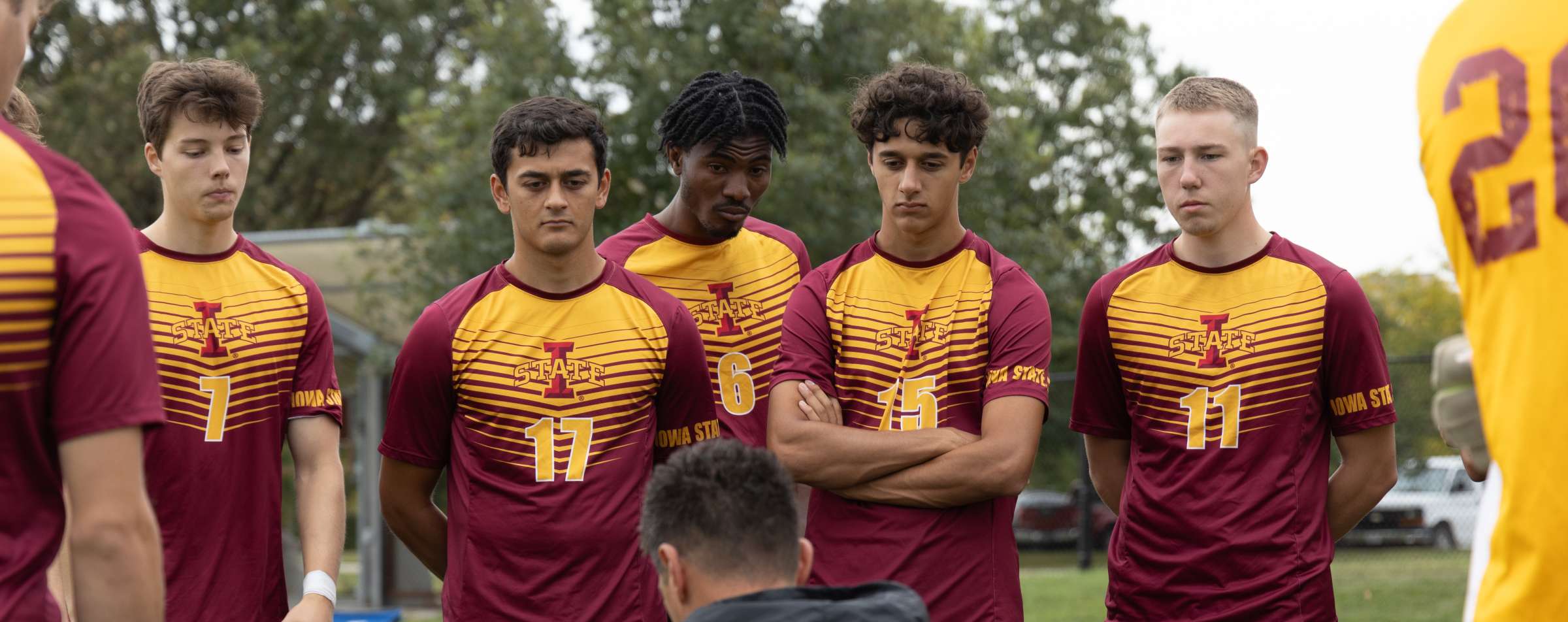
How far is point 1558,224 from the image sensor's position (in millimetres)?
2533

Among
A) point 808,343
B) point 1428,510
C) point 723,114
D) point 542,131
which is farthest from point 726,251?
point 1428,510

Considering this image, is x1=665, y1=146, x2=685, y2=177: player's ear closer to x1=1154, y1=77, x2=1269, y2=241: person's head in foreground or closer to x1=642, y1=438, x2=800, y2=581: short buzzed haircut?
x1=1154, y1=77, x2=1269, y2=241: person's head in foreground

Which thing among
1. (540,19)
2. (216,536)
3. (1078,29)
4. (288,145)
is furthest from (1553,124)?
Answer: (1078,29)

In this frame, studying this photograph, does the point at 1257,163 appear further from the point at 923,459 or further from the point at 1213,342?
the point at 923,459

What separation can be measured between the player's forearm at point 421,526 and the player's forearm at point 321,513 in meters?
0.17

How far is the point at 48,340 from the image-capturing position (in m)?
2.56

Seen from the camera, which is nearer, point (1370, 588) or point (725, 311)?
point (725, 311)

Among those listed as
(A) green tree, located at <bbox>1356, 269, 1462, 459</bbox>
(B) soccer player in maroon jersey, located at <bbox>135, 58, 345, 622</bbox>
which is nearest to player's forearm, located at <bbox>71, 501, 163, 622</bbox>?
(B) soccer player in maroon jersey, located at <bbox>135, 58, 345, 622</bbox>

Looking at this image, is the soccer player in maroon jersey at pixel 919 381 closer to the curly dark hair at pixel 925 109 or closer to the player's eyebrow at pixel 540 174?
the curly dark hair at pixel 925 109

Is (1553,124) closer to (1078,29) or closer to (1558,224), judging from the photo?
(1558,224)

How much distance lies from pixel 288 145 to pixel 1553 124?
86.4 ft

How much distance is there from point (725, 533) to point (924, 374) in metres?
1.85

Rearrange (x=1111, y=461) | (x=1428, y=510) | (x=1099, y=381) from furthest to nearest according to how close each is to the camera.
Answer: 1. (x=1428, y=510)
2. (x=1111, y=461)
3. (x=1099, y=381)

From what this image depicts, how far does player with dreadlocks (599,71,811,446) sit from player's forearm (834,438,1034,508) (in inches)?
33.1
